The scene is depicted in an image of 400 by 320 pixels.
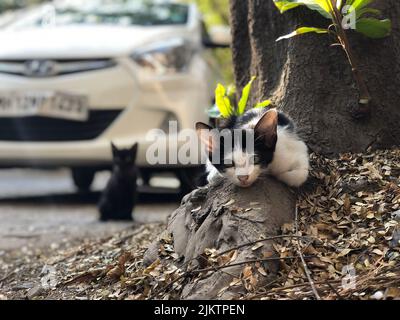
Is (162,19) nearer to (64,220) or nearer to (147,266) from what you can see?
(64,220)

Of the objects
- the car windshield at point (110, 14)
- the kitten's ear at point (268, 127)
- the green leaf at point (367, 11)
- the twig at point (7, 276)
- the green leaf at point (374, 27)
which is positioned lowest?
the twig at point (7, 276)

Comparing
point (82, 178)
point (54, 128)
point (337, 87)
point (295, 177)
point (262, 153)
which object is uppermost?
point (337, 87)

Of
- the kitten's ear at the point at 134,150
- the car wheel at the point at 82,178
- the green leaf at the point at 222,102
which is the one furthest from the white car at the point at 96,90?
the green leaf at the point at 222,102

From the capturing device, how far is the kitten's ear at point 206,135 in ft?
13.1

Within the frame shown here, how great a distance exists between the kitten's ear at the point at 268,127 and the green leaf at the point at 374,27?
0.71 meters

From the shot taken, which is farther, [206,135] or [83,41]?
[83,41]

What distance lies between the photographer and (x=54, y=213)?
7320 millimetres

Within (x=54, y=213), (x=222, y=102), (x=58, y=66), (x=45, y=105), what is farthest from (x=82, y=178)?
(x=222, y=102)

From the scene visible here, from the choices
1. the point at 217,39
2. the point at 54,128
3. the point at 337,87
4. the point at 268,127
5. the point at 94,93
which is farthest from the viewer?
the point at 217,39

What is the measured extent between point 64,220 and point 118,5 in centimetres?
287

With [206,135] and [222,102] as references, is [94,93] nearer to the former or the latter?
[222,102]

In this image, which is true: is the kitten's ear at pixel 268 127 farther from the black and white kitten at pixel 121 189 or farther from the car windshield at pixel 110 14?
the car windshield at pixel 110 14

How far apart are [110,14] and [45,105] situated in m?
1.57

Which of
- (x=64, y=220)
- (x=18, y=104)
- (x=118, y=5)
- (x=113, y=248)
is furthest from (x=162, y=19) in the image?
(x=113, y=248)
